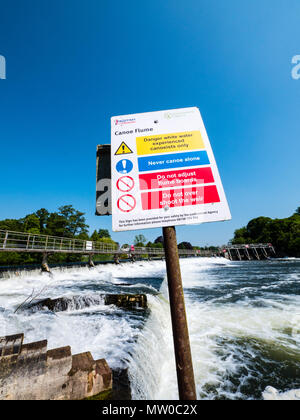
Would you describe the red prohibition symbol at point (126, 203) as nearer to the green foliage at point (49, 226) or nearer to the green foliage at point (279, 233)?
the green foliage at point (49, 226)

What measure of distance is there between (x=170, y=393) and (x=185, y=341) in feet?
9.54

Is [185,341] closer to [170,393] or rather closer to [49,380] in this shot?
[49,380]

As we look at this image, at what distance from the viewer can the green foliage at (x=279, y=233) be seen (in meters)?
55.1

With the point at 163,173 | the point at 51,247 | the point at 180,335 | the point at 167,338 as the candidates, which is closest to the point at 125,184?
the point at 163,173

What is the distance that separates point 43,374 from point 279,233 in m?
78.6

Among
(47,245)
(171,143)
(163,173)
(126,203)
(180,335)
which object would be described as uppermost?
(47,245)

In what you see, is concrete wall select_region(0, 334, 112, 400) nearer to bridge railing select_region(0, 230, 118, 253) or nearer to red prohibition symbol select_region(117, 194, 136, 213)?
red prohibition symbol select_region(117, 194, 136, 213)

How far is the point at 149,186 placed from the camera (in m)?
1.60

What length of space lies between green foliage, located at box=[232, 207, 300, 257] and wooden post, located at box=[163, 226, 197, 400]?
71.3m

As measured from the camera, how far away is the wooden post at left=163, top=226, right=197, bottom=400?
1.26 metres

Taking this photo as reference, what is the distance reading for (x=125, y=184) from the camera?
5.38 ft

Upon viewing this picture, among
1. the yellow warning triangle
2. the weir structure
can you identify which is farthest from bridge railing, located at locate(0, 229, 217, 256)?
the weir structure

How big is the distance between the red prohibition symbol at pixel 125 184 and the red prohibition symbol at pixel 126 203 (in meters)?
0.09

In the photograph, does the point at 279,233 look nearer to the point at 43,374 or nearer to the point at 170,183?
the point at 170,183
